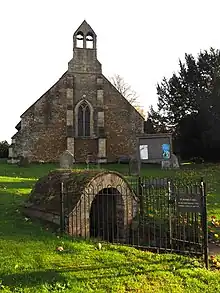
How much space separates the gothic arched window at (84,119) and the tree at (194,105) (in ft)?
24.6

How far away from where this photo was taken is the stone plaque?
27.5 ft

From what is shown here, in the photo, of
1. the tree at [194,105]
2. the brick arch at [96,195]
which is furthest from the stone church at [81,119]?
the brick arch at [96,195]

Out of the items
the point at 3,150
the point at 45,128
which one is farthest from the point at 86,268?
the point at 3,150

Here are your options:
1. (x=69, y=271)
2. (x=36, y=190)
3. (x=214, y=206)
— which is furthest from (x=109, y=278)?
(x=214, y=206)

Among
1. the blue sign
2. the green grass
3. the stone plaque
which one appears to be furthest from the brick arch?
the blue sign

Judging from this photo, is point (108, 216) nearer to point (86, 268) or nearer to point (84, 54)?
point (86, 268)

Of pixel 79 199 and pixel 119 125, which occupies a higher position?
pixel 119 125

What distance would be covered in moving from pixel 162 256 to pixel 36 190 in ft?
17.5

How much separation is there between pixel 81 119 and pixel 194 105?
10.8 meters

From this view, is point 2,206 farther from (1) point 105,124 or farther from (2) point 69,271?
(1) point 105,124

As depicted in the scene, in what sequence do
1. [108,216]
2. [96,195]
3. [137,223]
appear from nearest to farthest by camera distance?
1. [96,195]
2. [137,223]
3. [108,216]

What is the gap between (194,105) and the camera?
36.2 m

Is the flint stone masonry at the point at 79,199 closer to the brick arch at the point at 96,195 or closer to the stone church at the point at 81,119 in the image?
the brick arch at the point at 96,195

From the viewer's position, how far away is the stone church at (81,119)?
35.5 metres
